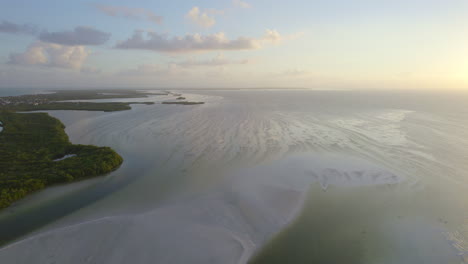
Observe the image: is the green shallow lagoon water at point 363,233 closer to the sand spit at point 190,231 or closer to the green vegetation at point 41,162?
the sand spit at point 190,231

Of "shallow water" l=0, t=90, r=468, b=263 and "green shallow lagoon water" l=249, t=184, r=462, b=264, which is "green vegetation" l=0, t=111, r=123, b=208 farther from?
"green shallow lagoon water" l=249, t=184, r=462, b=264

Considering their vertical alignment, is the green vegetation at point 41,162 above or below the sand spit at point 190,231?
above

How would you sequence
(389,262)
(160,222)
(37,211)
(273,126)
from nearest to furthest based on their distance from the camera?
1. (389,262)
2. (160,222)
3. (37,211)
4. (273,126)

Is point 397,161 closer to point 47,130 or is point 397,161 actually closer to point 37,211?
point 37,211

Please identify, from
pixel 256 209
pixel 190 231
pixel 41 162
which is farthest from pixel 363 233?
pixel 41 162

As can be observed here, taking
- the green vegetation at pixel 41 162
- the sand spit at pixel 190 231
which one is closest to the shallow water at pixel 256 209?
the sand spit at pixel 190 231

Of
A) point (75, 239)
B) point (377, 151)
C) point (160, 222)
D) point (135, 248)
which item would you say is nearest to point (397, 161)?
point (377, 151)

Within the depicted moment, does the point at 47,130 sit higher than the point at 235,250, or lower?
higher

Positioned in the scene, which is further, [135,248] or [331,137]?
[331,137]
